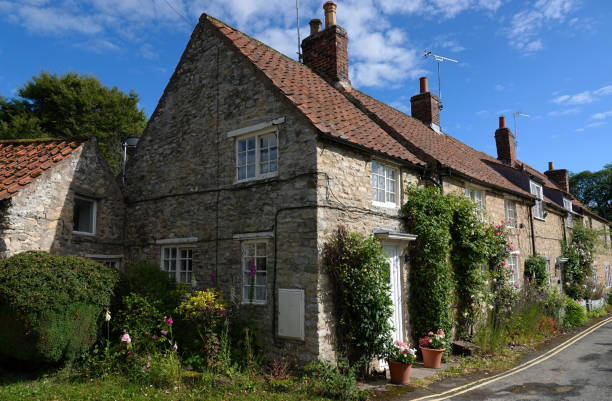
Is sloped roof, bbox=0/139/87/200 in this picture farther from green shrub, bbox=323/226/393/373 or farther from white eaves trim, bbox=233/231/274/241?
green shrub, bbox=323/226/393/373

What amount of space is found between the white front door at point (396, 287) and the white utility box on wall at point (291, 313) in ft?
9.45

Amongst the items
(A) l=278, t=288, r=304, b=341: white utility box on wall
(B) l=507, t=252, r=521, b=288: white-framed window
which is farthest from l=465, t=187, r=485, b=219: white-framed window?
(A) l=278, t=288, r=304, b=341: white utility box on wall

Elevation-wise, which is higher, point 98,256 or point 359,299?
point 98,256

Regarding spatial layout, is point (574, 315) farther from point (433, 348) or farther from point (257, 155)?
point (257, 155)

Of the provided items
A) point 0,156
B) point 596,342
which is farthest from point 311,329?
point 596,342

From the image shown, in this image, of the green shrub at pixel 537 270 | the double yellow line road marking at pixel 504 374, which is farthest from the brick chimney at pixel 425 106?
the double yellow line road marking at pixel 504 374

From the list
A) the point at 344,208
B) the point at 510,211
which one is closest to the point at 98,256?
the point at 344,208

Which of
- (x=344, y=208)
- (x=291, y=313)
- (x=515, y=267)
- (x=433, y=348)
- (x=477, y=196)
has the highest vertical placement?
(x=477, y=196)

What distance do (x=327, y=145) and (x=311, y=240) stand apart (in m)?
2.15

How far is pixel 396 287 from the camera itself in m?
10.8

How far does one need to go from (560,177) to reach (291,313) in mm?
27583

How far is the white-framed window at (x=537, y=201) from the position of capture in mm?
20109

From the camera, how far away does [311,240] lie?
8.83 meters

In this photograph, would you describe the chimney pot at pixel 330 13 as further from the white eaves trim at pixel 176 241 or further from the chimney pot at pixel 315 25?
the white eaves trim at pixel 176 241
